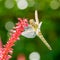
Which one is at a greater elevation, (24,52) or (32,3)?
(32,3)

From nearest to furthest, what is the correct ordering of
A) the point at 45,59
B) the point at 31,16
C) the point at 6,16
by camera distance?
the point at 45,59 → the point at 31,16 → the point at 6,16

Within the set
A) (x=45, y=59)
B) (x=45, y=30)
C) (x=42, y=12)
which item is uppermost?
(x=42, y=12)

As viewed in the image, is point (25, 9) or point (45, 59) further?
point (25, 9)

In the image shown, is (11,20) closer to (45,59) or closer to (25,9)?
(25,9)

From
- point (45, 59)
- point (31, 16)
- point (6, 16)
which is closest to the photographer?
point (45, 59)

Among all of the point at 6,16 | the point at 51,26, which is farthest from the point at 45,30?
the point at 6,16

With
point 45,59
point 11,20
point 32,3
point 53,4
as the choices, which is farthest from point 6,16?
point 45,59

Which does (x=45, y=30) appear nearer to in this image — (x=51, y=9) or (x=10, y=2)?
(x=51, y=9)
